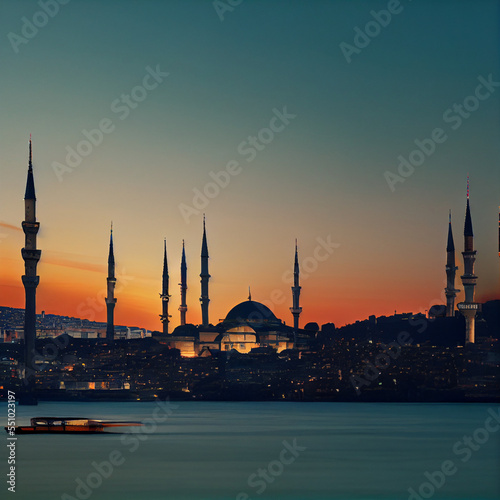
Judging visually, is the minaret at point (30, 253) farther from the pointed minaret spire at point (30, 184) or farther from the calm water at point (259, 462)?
the calm water at point (259, 462)

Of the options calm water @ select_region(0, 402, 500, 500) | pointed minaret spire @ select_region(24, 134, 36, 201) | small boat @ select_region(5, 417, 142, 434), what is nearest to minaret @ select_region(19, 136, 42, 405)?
pointed minaret spire @ select_region(24, 134, 36, 201)

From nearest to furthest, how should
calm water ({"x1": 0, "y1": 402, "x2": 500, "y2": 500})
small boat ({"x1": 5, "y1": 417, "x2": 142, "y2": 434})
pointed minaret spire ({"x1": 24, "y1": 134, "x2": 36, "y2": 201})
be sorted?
calm water ({"x1": 0, "y1": 402, "x2": 500, "y2": 500})
small boat ({"x1": 5, "y1": 417, "x2": 142, "y2": 434})
pointed minaret spire ({"x1": 24, "y1": 134, "x2": 36, "y2": 201})

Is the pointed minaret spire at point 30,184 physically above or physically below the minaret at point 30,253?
above

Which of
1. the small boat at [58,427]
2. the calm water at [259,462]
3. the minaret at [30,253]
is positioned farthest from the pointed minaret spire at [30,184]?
the small boat at [58,427]

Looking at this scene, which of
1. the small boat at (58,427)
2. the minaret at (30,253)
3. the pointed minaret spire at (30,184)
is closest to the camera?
the small boat at (58,427)

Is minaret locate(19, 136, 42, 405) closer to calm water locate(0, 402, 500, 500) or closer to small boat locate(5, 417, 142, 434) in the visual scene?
calm water locate(0, 402, 500, 500)

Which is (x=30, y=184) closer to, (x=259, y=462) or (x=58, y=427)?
(x=58, y=427)

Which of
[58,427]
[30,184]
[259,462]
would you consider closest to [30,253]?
[30,184]

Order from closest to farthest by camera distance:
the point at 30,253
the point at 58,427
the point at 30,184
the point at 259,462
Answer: the point at 259,462 → the point at 58,427 → the point at 30,253 → the point at 30,184

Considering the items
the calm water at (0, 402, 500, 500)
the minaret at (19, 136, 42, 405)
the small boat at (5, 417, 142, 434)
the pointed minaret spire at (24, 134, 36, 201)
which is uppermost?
the pointed minaret spire at (24, 134, 36, 201)

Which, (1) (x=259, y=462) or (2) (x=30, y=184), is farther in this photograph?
(2) (x=30, y=184)
